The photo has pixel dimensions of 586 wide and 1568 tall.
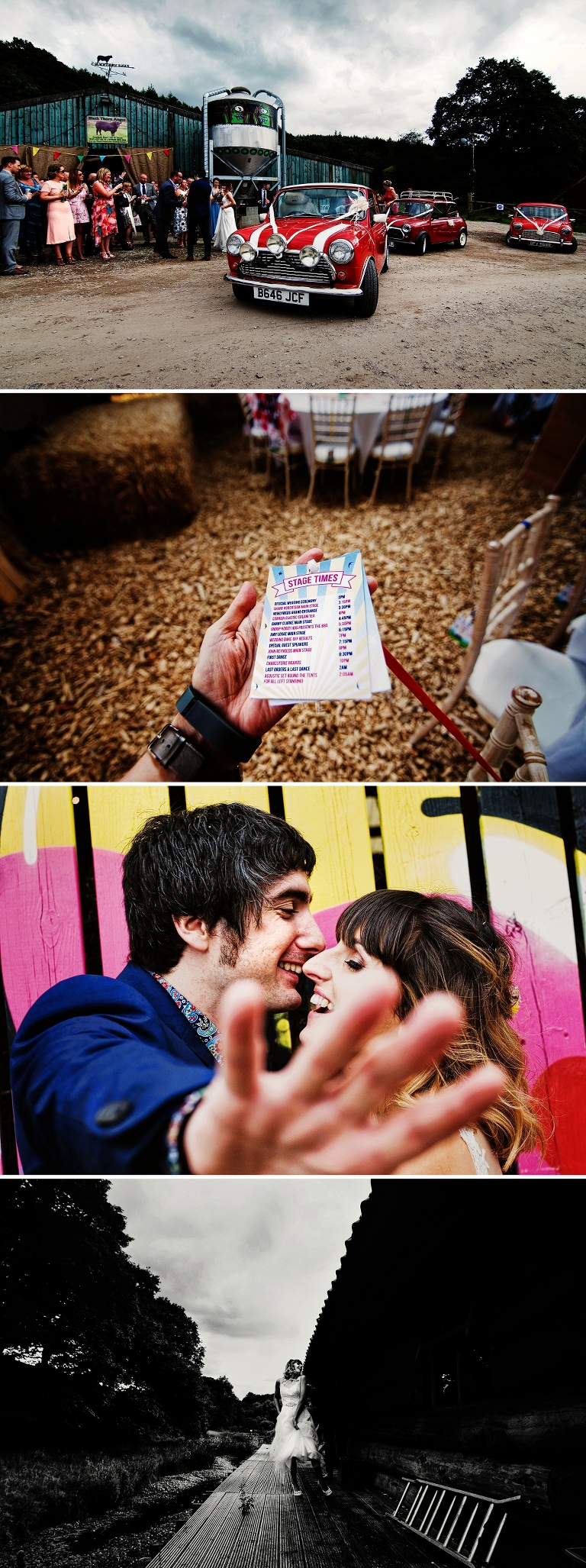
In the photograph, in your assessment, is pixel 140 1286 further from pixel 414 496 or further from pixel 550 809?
pixel 414 496

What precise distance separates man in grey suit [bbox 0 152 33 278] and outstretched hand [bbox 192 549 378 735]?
579cm

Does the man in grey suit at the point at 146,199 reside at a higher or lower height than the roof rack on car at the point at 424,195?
higher

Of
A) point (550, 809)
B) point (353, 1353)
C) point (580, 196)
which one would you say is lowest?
point (353, 1353)

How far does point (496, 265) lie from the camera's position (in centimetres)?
693

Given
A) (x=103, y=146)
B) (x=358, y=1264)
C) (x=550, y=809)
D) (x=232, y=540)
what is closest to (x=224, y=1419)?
(x=358, y=1264)

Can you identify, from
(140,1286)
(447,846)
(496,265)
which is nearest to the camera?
(447,846)

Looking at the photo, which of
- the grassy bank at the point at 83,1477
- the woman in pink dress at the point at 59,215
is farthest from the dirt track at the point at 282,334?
the grassy bank at the point at 83,1477

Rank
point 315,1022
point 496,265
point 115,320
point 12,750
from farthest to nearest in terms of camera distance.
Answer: point 496,265, point 115,320, point 12,750, point 315,1022

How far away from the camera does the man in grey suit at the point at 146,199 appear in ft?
24.8

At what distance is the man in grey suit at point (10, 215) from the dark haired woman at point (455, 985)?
6761mm

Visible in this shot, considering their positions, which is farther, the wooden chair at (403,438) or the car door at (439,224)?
the car door at (439,224)

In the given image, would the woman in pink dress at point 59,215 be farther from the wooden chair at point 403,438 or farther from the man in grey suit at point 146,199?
the wooden chair at point 403,438

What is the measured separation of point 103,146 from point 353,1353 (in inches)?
405

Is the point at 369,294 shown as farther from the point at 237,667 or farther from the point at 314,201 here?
the point at 237,667
